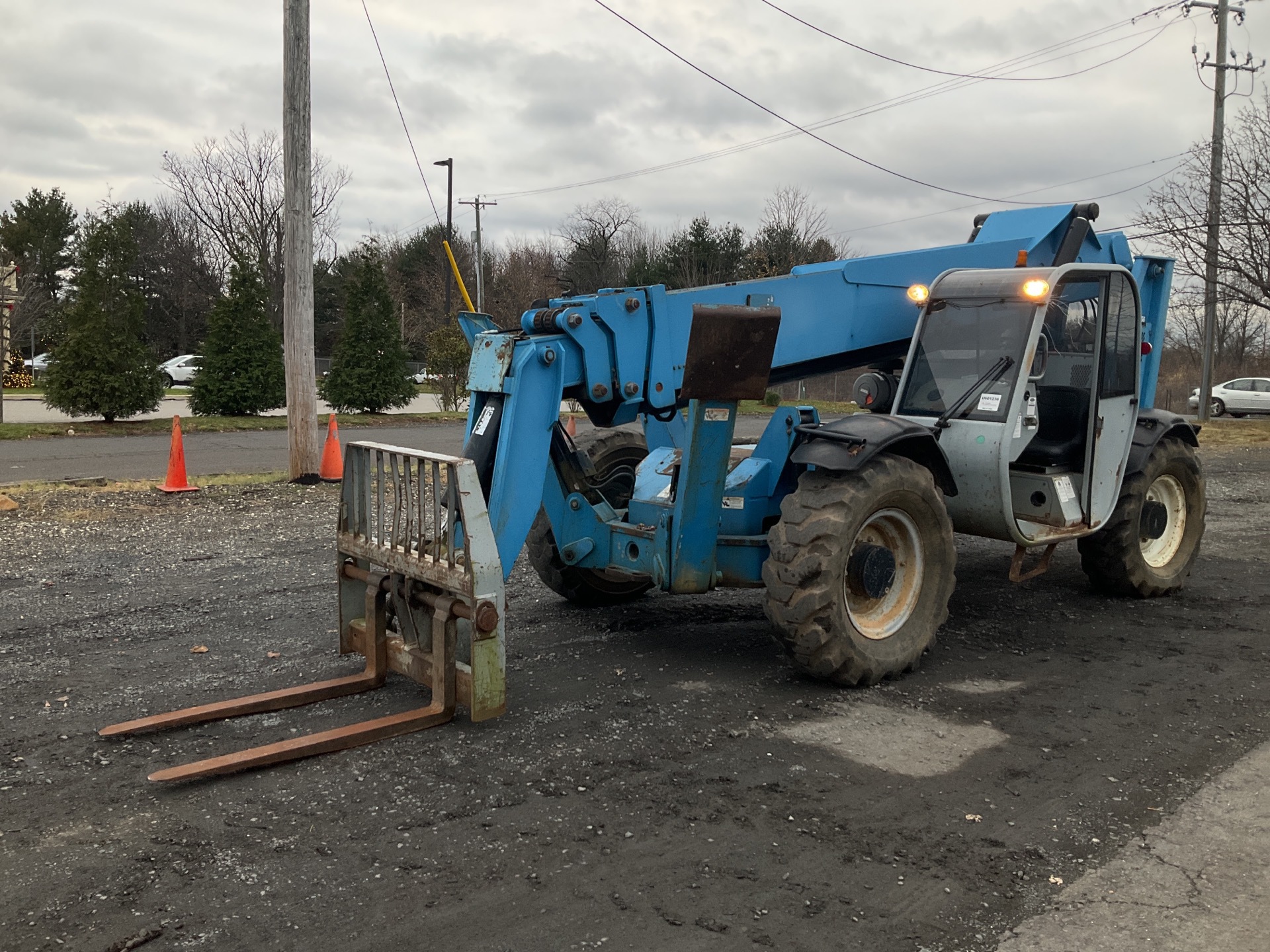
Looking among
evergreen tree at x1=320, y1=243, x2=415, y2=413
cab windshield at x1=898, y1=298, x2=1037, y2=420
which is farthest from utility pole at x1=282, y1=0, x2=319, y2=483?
evergreen tree at x1=320, y1=243, x2=415, y2=413

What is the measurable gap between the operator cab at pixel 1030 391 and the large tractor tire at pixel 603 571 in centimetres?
183

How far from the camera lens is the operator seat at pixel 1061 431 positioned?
22.6ft

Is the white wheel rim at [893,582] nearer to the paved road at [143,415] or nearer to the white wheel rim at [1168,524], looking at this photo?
the white wheel rim at [1168,524]

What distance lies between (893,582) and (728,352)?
168cm

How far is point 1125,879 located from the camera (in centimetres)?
359

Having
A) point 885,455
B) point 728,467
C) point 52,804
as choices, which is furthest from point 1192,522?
point 52,804

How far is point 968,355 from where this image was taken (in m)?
6.55

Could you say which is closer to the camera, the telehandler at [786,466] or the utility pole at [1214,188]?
the telehandler at [786,466]

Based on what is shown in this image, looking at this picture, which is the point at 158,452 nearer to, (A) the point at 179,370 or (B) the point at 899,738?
(B) the point at 899,738

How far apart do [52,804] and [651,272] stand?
39.2m

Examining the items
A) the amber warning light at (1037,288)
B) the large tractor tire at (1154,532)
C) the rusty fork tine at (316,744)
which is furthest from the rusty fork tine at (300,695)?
the large tractor tire at (1154,532)

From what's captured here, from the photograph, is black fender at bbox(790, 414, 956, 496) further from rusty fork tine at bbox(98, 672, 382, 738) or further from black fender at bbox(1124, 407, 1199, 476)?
rusty fork tine at bbox(98, 672, 382, 738)

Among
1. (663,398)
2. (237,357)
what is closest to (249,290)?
(237,357)

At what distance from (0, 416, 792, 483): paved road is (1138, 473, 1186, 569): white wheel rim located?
253 inches
